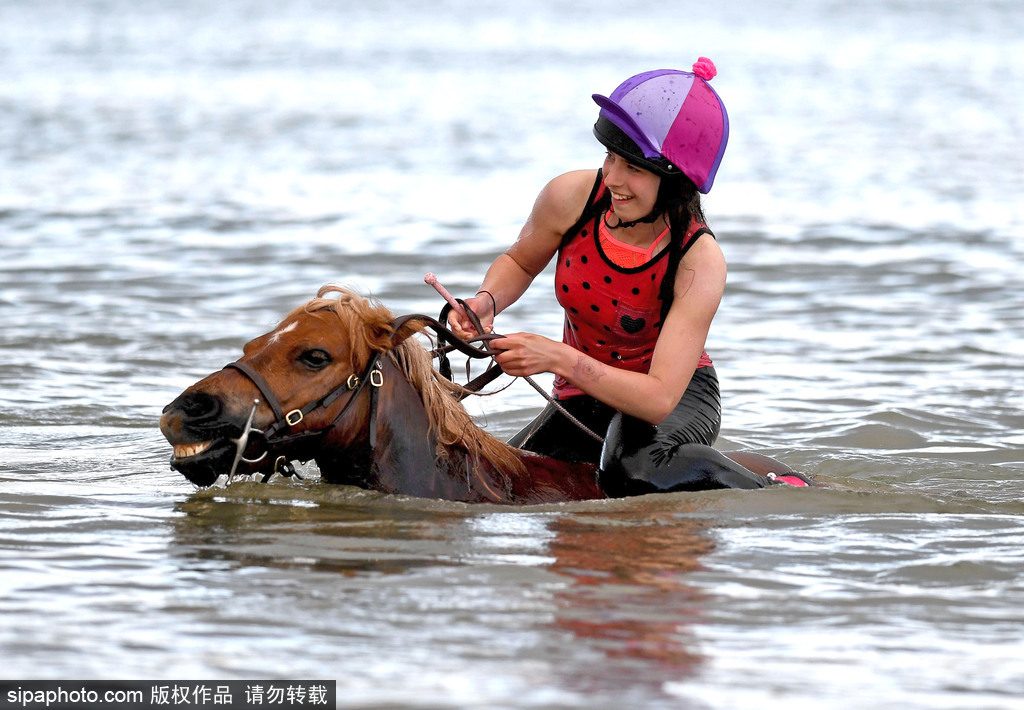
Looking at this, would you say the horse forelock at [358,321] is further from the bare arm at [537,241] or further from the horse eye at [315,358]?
the bare arm at [537,241]

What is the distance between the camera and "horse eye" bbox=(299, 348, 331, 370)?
4.91 m

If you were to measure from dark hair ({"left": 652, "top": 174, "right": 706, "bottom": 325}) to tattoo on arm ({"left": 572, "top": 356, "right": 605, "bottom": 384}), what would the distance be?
0.47m

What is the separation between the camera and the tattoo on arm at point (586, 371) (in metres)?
5.09

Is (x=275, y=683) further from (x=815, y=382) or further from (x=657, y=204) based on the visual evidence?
(x=815, y=382)

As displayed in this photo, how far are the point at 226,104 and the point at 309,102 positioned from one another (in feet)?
5.59

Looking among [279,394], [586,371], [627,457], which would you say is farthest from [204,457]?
[627,457]

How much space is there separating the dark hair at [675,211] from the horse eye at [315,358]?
4.57 feet

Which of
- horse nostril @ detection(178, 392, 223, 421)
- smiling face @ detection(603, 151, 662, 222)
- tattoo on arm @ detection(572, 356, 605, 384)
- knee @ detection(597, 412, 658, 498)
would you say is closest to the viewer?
horse nostril @ detection(178, 392, 223, 421)

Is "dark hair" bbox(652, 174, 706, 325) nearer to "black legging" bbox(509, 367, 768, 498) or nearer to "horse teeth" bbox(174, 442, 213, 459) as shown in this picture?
"black legging" bbox(509, 367, 768, 498)

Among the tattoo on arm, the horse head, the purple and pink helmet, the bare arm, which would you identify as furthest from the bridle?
the purple and pink helmet

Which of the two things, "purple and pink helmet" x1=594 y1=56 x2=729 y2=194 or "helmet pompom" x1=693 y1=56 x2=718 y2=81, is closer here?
"purple and pink helmet" x1=594 y1=56 x2=729 y2=194

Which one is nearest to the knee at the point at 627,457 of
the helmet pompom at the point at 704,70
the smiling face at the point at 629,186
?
the smiling face at the point at 629,186

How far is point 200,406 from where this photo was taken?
477 cm

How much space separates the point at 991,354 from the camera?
34.1 ft
